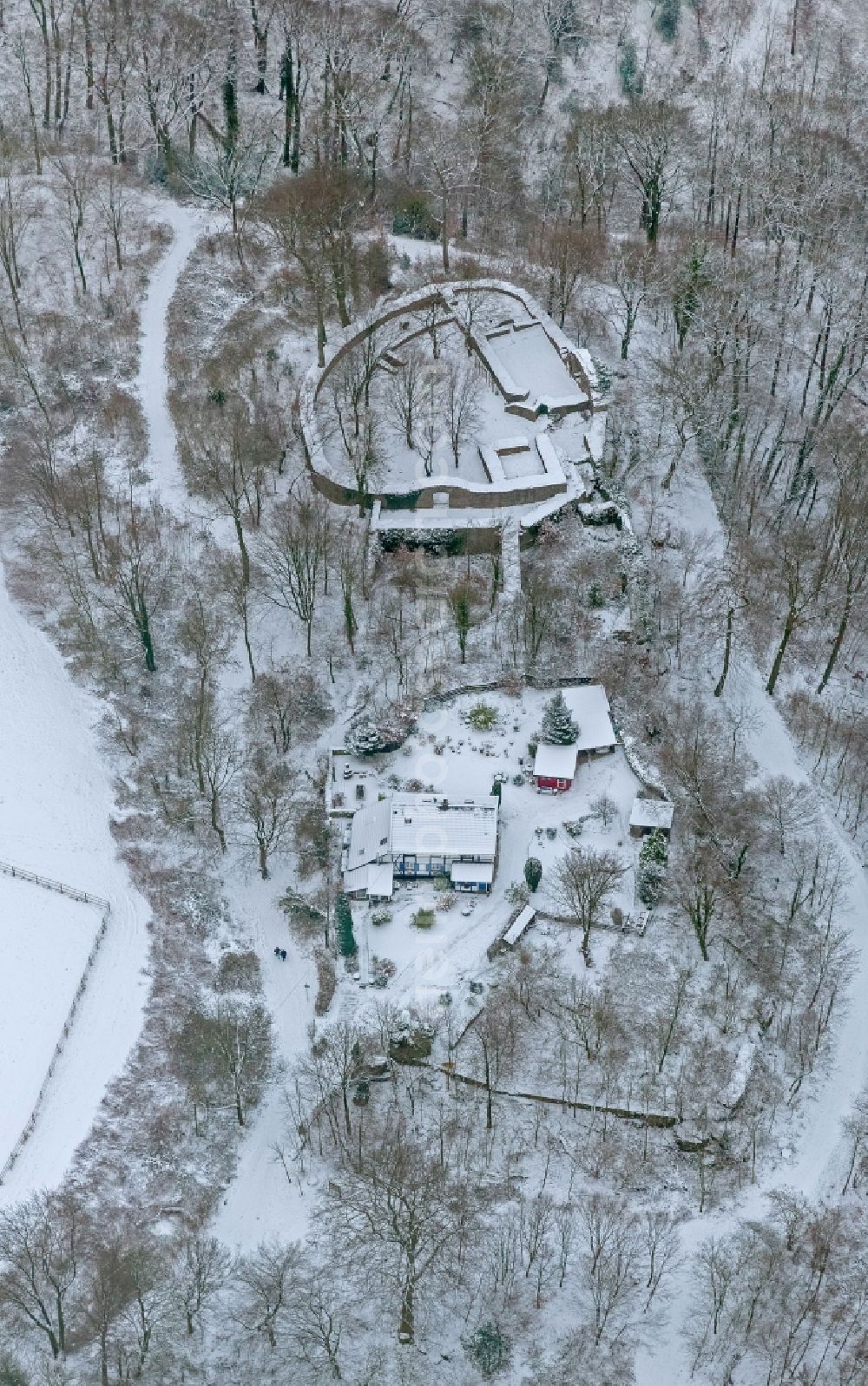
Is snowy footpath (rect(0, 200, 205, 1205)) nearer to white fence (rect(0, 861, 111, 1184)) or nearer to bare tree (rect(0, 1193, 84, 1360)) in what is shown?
white fence (rect(0, 861, 111, 1184))

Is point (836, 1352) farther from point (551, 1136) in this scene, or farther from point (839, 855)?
point (839, 855)

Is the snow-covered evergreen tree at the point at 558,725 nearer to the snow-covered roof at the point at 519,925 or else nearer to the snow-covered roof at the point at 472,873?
the snow-covered roof at the point at 472,873

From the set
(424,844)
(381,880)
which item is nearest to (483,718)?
(424,844)

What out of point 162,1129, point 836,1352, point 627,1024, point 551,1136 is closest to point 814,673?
point 627,1024

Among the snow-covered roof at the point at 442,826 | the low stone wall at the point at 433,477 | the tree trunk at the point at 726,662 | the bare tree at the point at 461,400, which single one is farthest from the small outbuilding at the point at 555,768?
the bare tree at the point at 461,400

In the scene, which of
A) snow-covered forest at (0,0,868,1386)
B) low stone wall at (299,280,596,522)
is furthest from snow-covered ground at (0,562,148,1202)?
low stone wall at (299,280,596,522)

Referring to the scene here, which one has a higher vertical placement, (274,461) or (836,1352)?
(274,461)
